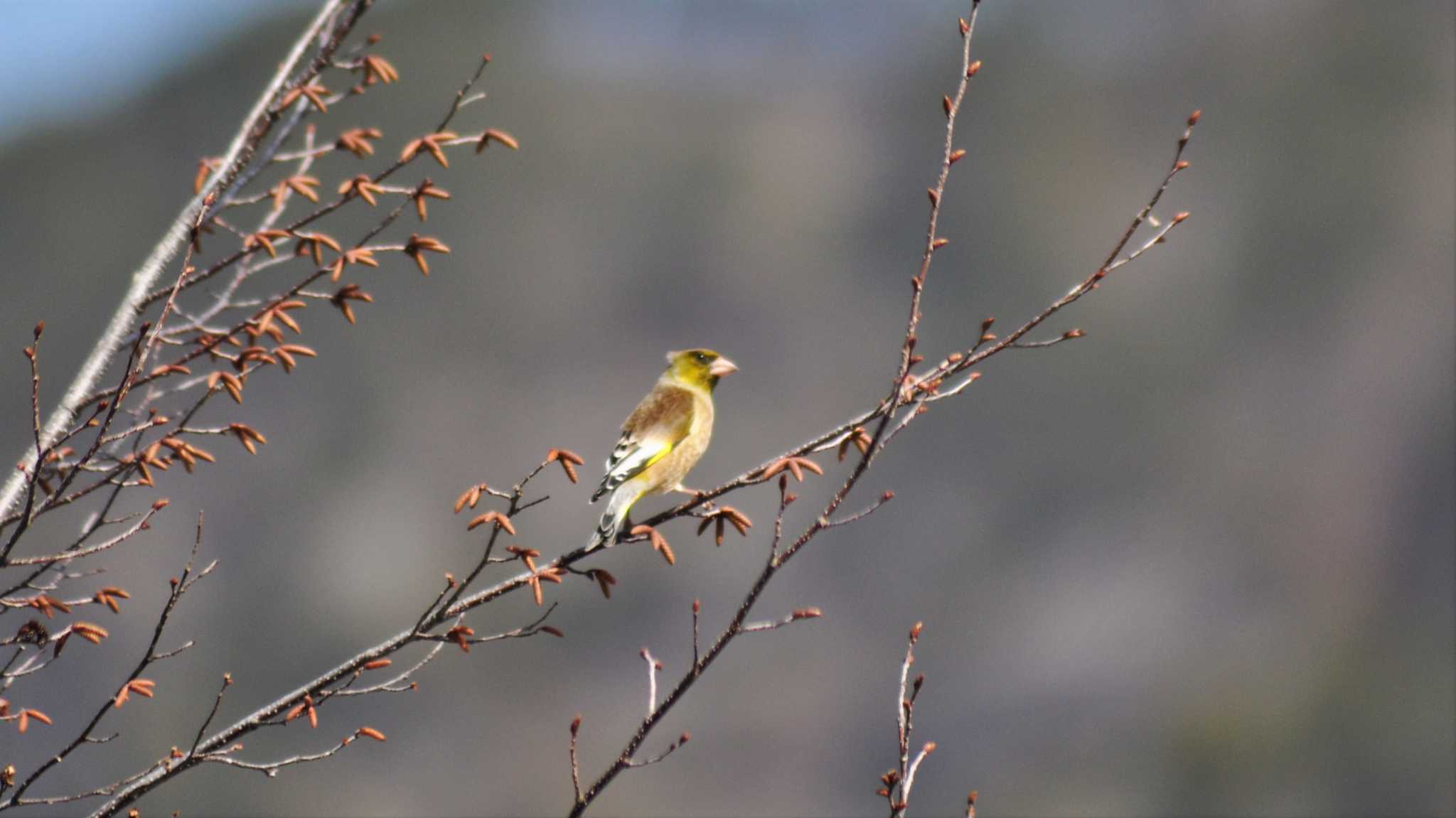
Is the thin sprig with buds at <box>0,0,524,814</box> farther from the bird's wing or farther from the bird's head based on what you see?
the bird's head

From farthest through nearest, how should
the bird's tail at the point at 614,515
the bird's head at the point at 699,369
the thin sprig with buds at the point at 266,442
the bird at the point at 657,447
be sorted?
1. the bird's head at the point at 699,369
2. the bird at the point at 657,447
3. the bird's tail at the point at 614,515
4. the thin sprig with buds at the point at 266,442

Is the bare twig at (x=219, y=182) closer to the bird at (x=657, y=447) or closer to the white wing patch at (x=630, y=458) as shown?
the bird at (x=657, y=447)

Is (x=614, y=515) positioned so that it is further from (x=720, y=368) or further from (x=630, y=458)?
(x=720, y=368)

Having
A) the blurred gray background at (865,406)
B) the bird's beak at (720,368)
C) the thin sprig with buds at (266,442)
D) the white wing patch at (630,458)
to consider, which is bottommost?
the thin sprig with buds at (266,442)

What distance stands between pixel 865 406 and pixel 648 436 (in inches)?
864

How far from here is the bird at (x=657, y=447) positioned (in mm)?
5945

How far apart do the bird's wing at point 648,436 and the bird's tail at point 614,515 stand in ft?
0.24

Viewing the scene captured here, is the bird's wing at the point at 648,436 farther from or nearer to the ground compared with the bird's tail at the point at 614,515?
farther from the ground

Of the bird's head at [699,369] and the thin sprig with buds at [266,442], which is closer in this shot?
the thin sprig with buds at [266,442]

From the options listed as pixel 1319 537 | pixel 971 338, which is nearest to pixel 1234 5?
pixel 971 338

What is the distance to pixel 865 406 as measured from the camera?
91.5 ft

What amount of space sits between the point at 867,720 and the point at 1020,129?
15.0 metres

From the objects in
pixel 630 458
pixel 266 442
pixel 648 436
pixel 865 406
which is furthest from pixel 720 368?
pixel 865 406

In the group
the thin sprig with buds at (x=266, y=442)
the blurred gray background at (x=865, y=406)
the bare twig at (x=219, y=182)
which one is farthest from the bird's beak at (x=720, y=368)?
the blurred gray background at (x=865, y=406)
